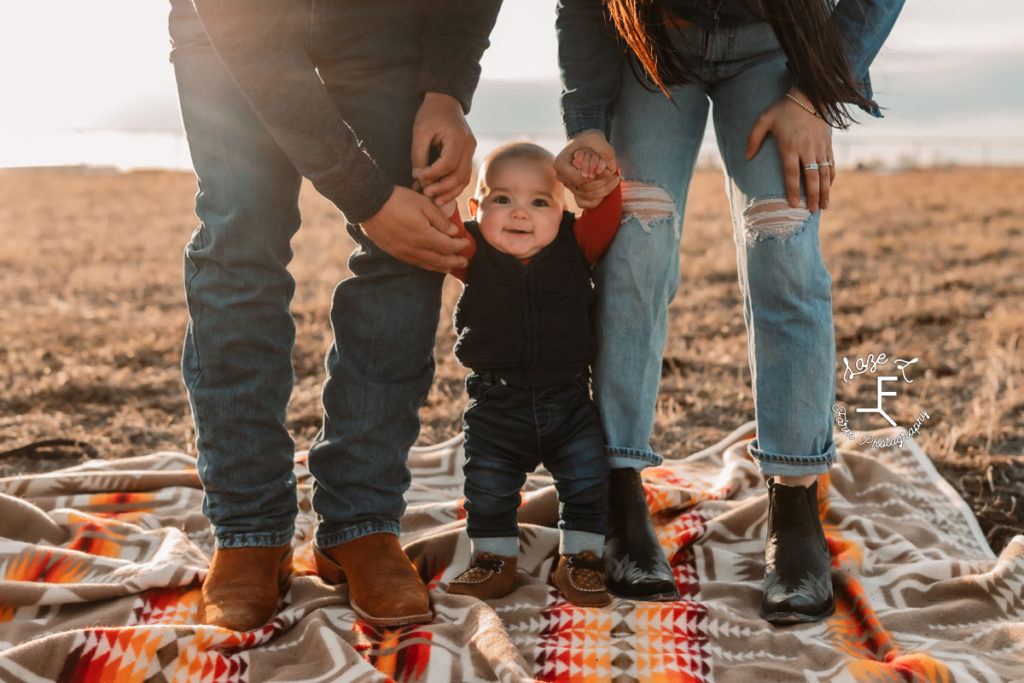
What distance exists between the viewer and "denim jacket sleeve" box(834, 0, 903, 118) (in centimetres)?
Result: 192

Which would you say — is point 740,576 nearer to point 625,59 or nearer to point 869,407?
point 625,59

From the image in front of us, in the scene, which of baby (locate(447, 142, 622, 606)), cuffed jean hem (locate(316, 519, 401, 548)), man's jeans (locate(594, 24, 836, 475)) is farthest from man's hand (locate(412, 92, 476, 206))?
cuffed jean hem (locate(316, 519, 401, 548))

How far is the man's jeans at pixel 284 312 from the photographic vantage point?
1867 millimetres

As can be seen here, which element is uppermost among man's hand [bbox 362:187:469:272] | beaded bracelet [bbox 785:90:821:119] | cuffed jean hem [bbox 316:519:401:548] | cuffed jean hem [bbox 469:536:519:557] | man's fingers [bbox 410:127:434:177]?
beaded bracelet [bbox 785:90:821:119]

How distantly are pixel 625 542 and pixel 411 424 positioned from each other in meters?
0.56

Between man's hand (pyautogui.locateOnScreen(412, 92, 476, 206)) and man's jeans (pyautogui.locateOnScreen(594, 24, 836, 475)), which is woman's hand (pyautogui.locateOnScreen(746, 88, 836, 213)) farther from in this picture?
man's hand (pyautogui.locateOnScreen(412, 92, 476, 206))

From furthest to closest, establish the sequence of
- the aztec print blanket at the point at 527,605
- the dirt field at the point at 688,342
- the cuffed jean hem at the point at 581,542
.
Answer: the dirt field at the point at 688,342
the cuffed jean hem at the point at 581,542
the aztec print blanket at the point at 527,605

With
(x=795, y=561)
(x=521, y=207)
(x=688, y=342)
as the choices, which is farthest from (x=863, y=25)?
(x=688, y=342)

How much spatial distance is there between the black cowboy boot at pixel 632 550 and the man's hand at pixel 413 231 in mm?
659

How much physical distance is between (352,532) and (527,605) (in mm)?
427

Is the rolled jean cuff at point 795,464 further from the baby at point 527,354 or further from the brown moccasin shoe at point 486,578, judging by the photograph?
the brown moccasin shoe at point 486,578

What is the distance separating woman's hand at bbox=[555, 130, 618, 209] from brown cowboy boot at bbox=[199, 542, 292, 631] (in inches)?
41.6

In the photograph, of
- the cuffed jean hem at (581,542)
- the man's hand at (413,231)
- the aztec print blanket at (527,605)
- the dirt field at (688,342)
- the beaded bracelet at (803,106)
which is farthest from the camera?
the dirt field at (688,342)

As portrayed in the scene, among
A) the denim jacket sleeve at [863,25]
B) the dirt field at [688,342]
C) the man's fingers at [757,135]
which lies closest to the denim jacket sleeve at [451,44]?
the man's fingers at [757,135]
